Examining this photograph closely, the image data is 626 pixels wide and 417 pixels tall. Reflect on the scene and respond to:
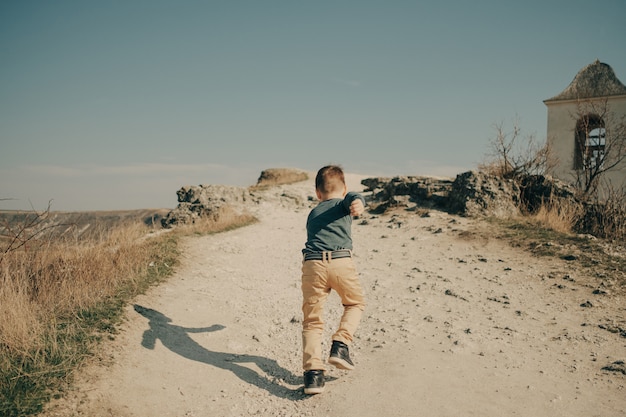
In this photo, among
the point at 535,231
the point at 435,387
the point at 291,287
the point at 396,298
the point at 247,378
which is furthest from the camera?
the point at 535,231

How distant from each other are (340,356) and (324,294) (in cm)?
49

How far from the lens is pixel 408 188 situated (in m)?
12.8

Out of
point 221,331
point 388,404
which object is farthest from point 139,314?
point 388,404

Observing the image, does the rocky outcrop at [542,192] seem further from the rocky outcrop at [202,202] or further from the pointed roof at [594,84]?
the pointed roof at [594,84]

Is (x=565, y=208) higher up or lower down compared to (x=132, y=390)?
higher up

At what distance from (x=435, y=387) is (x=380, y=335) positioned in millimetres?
1187

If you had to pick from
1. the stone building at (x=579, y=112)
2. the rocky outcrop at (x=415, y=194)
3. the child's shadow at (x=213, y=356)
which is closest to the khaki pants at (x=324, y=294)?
the child's shadow at (x=213, y=356)

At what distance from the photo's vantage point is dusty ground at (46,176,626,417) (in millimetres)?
3156

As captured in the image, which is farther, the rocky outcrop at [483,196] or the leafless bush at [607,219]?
the rocky outcrop at [483,196]

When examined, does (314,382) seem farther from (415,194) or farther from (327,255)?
(415,194)

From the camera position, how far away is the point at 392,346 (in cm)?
420

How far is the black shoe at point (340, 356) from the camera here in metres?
3.26

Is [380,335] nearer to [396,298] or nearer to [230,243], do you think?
[396,298]

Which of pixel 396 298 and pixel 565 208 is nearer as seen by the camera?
pixel 396 298
